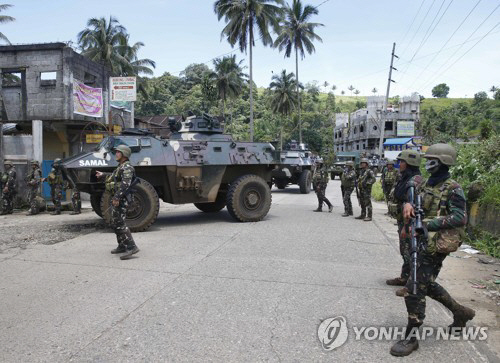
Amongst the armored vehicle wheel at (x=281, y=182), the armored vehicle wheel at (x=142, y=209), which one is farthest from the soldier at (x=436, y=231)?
the armored vehicle wheel at (x=281, y=182)

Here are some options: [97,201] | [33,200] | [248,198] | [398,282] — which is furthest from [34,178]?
[398,282]

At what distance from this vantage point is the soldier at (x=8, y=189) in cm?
1134

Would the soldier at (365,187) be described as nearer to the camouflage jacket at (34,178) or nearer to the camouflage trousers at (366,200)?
the camouflage trousers at (366,200)

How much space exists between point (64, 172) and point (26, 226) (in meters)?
2.01

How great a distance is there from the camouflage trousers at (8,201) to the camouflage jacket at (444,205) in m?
11.0

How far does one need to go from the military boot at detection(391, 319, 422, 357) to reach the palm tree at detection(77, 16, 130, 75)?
114 feet

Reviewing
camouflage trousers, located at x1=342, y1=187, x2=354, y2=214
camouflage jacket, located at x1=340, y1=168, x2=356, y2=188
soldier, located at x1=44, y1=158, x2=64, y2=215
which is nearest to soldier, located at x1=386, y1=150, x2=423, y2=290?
camouflage jacket, located at x1=340, y1=168, x2=356, y2=188

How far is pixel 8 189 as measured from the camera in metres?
11.4

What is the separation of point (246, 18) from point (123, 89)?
59.6 ft

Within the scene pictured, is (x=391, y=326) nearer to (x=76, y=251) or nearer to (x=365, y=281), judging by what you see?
(x=365, y=281)

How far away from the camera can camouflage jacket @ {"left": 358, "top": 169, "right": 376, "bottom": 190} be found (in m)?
9.81

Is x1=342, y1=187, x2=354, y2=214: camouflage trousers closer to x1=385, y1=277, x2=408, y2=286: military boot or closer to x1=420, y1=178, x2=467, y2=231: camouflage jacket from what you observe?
x1=385, y1=277, x2=408, y2=286: military boot

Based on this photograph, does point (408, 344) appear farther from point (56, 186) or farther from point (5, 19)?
point (5, 19)

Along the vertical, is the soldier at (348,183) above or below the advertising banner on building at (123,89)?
below
